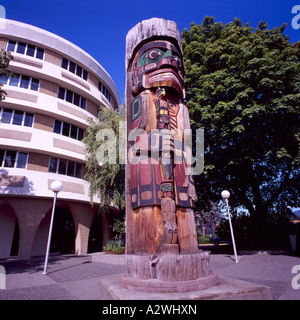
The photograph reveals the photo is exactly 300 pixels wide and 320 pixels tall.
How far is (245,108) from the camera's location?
11.5 metres

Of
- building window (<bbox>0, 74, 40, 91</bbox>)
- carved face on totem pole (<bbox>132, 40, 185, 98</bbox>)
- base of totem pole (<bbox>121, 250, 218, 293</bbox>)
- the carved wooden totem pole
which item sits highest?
building window (<bbox>0, 74, 40, 91</bbox>)

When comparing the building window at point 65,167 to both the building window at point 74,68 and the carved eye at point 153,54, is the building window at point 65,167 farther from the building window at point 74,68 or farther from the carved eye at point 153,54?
the carved eye at point 153,54

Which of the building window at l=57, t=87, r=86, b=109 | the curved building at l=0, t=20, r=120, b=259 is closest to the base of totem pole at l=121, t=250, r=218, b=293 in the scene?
the curved building at l=0, t=20, r=120, b=259

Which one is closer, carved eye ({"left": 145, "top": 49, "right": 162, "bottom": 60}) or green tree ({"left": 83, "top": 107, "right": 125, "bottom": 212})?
carved eye ({"left": 145, "top": 49, "right": 162, "bottom": 60})

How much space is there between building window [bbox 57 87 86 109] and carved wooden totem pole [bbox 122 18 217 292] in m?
14.1

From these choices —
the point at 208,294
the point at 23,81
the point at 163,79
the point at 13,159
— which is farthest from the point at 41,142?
the point at 208,294

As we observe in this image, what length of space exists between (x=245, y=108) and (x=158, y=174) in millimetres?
9169

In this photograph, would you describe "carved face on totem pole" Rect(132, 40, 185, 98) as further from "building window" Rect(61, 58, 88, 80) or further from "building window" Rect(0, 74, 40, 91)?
"building window" Rect(61, 58, 88, 80)

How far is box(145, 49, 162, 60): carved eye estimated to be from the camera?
5.50 m

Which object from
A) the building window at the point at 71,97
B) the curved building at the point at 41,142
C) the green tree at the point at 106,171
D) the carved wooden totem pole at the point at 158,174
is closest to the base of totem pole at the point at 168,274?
the carved wooden totem pole at the point at 158,174

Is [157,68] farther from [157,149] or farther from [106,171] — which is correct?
[106,171]

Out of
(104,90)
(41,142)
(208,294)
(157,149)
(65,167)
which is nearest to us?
(208,294)
